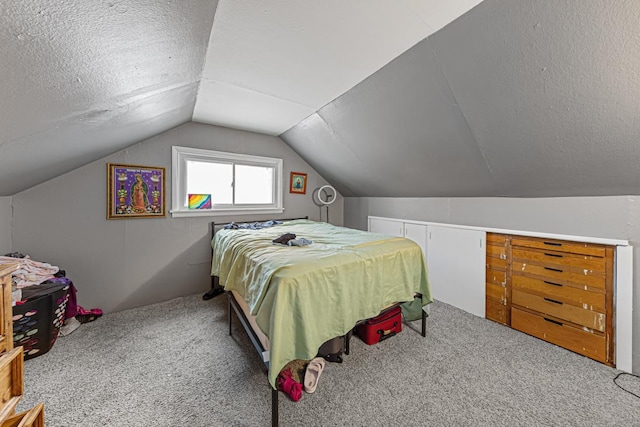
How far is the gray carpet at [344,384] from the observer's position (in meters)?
1.35

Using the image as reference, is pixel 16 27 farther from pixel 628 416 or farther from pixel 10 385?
pixel 628 416

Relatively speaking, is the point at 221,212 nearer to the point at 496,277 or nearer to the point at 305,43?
the point at 305,43

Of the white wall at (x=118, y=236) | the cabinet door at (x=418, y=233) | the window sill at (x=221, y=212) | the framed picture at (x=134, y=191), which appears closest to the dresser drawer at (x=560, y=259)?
the cabinet door at (x=418, y=233)

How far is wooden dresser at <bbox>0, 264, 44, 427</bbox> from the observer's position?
0.83 m

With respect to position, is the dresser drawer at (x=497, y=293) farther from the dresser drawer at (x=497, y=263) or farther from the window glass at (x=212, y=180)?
the window glass at (x=212, y=180)

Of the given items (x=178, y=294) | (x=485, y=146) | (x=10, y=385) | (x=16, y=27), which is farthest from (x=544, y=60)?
(x=178, y=294)

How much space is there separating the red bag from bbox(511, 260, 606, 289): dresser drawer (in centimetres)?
128

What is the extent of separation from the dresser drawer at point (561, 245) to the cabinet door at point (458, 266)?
0.32 metres

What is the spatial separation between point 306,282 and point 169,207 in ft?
8.08

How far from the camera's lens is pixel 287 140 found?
12.3 ft

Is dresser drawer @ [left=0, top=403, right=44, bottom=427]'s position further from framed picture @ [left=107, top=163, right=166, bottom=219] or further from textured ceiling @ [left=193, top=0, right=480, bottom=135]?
framed picture @ [left=107, top=163, right=166, bottom=219]

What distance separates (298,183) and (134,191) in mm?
2200

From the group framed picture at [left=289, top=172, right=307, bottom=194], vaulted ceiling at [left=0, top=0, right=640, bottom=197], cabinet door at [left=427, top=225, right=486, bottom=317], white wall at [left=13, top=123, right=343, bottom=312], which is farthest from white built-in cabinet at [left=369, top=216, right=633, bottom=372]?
white wall at [left=13, top=123, right=343, bottom=312]

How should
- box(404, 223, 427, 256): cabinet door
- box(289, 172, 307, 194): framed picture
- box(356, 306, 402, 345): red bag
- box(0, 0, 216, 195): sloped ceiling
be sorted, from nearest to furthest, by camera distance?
box(0, 0, 216, 195): sloped ceiling → box(356, 306, 402, 345): red bag → box(404, 223, 427, 256): cabinet door → box(289, 172, 307, 194): framed picture
